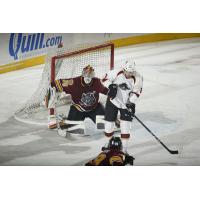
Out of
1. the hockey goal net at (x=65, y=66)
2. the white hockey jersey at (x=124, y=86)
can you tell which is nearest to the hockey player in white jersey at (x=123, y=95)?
the white hockey jersey at (x=124, y=86)

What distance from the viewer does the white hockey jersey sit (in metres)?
4.51

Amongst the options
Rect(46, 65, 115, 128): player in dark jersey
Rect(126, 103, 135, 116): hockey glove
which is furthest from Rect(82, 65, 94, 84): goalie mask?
Rect(126, 103, 135, 116): hockey glove

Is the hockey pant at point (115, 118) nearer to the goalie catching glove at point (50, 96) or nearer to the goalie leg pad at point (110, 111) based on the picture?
the goalie leg pad at point (110, 111)

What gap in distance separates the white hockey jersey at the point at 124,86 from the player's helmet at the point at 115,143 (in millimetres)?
295

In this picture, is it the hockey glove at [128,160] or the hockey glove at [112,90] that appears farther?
the hockey glove at [128,160]

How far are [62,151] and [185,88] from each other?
1230 millimetres

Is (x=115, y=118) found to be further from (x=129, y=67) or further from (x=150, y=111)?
(x=129, y=67)

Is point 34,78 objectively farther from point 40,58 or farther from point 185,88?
point 185,88

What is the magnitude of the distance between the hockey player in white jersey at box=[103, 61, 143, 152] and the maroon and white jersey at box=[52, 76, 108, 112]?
9 cm

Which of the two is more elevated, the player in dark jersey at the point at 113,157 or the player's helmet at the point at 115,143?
the player's helmet at the point at 115,143

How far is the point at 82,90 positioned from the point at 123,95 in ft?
1.19

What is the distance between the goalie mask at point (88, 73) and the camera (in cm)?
451

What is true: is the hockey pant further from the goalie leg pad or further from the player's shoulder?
the player's shoulder
